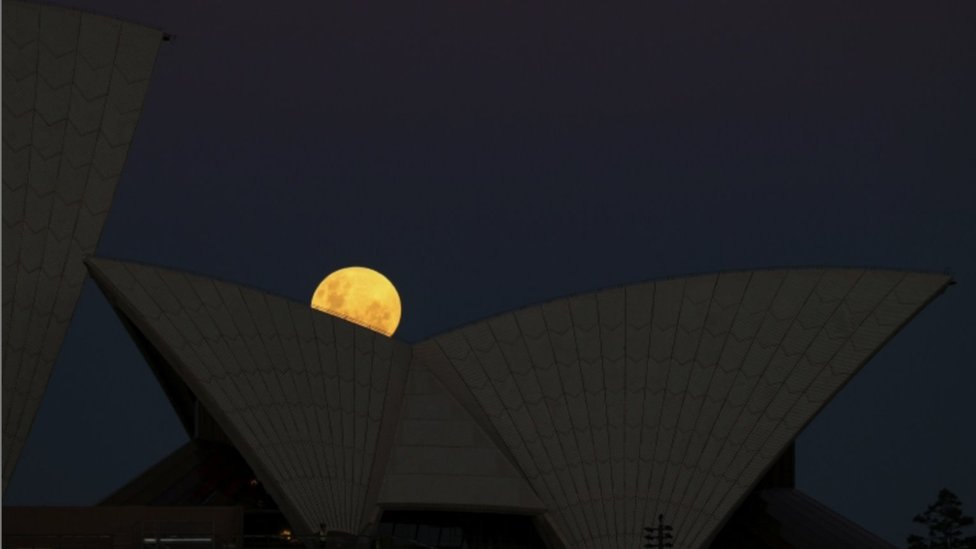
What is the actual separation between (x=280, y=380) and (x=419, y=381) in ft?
16.7

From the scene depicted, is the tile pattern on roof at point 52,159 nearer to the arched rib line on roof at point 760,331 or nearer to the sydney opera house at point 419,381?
the sydney opera house at point 419,381

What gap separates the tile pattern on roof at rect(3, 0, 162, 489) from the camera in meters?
35.4

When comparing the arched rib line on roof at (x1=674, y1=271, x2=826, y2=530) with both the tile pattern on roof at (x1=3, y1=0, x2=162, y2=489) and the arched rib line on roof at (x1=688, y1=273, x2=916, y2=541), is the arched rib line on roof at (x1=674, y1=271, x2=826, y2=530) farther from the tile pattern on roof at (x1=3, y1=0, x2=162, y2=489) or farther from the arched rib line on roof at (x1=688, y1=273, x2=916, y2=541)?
the tile pattern on roof at (x1=3, y1=0, x2=162, y2=489)

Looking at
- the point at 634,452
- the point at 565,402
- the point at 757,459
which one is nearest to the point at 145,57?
the point at 565,402

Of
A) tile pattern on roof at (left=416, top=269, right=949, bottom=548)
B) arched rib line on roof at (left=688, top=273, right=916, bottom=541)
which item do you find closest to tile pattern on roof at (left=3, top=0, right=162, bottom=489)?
tile pattern on roof at (left=416, top=269, right=949, bottom=548)

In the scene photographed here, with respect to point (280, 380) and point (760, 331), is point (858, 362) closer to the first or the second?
point (760, 331)

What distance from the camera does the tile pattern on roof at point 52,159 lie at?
35438 mm

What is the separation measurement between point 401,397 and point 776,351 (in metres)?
11.7

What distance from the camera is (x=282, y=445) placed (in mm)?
37625

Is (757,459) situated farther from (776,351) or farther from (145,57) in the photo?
(145,57)

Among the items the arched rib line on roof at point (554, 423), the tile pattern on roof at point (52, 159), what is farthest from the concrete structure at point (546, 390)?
the tile pattern on roof at point (52, 159)

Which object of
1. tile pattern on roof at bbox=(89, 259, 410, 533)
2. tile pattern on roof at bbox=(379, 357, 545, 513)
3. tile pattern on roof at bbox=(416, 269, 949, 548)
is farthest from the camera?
tile pattern on roof at bbox=(416, 269, 949, 548)

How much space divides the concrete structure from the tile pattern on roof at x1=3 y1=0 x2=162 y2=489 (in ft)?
5.04

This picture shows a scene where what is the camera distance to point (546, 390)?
41.3m
